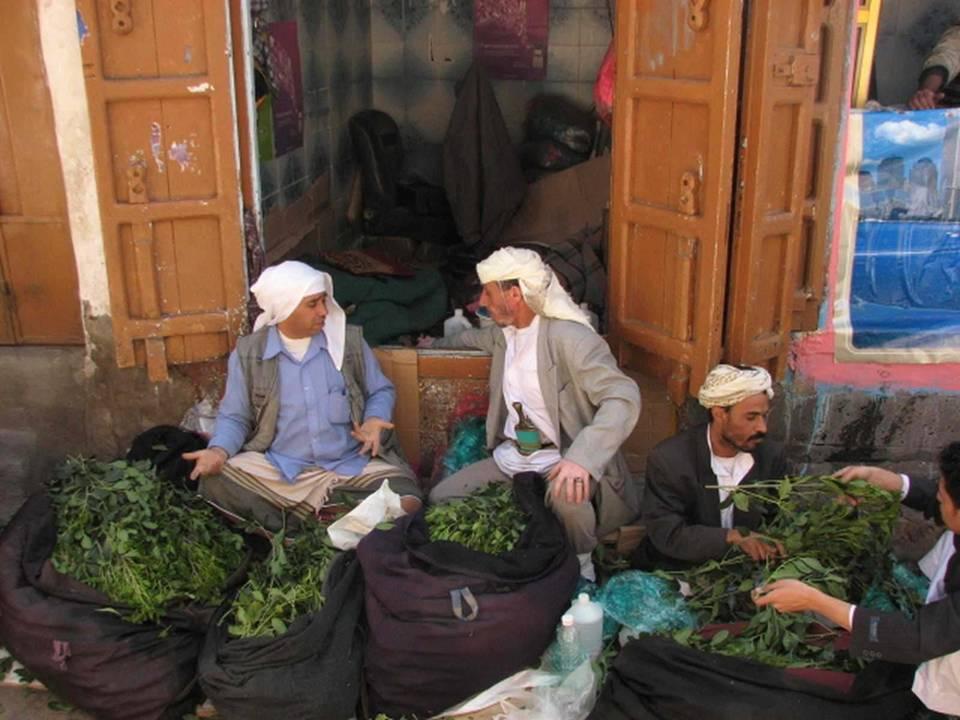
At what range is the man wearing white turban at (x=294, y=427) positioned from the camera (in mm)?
4598

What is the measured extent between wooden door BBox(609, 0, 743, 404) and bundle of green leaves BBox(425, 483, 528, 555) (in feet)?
3.49

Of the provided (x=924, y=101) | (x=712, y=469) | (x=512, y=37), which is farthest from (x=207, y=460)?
(x=512, y=37)

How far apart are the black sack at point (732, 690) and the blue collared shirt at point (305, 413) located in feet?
5.27

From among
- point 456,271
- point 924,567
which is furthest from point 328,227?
point 924,567

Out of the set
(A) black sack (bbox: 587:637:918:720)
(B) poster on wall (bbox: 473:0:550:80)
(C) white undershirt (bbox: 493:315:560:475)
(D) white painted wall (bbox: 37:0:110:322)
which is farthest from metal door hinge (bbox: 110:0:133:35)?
(B) poster on wall (bbox: 473:0:550:80)

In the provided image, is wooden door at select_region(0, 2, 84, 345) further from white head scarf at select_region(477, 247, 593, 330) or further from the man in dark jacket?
the man in dark jacket

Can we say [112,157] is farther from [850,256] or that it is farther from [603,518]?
[850,256]

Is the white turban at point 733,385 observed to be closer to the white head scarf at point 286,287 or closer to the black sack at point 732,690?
the black sack at point 732,690

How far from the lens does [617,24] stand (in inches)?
191

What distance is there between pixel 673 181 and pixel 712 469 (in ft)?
4.28

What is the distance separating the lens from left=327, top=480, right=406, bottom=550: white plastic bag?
4258 millimetres

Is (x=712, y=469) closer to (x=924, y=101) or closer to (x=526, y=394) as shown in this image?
(x=526, y=394)

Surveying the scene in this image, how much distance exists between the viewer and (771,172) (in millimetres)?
4664

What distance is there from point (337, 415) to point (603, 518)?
122 cm
